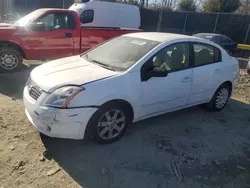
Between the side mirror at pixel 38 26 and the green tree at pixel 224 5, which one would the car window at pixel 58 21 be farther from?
the green tree at pixel 224 5

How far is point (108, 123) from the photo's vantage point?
349 centimetres

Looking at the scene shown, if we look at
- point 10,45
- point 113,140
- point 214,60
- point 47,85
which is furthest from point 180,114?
point 10,45

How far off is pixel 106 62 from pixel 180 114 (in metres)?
1.94

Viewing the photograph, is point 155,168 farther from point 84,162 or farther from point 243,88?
point 243,88

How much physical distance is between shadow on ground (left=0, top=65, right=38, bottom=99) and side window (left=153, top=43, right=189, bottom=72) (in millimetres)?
3038

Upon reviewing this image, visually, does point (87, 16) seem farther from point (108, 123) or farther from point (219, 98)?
point (108, 123)

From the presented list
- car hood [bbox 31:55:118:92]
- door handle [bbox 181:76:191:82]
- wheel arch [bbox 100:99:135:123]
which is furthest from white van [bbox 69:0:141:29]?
wheel arch [bbox 100:99:135:123]

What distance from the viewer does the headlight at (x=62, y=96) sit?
10.0 feet

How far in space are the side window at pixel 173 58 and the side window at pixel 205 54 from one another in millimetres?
246

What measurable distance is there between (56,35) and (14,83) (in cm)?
207

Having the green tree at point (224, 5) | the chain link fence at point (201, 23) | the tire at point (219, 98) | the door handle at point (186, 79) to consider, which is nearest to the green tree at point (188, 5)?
the green tree at point (224, 5)

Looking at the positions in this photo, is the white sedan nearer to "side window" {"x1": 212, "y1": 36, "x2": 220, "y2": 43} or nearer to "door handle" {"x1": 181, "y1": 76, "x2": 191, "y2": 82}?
"door handle" {"x1": 181, "y1": 76, "x2": 191, "y2": 82}

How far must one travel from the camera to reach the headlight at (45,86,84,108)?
3061mm

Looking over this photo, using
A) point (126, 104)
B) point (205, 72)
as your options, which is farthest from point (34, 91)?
point (205, 72)
